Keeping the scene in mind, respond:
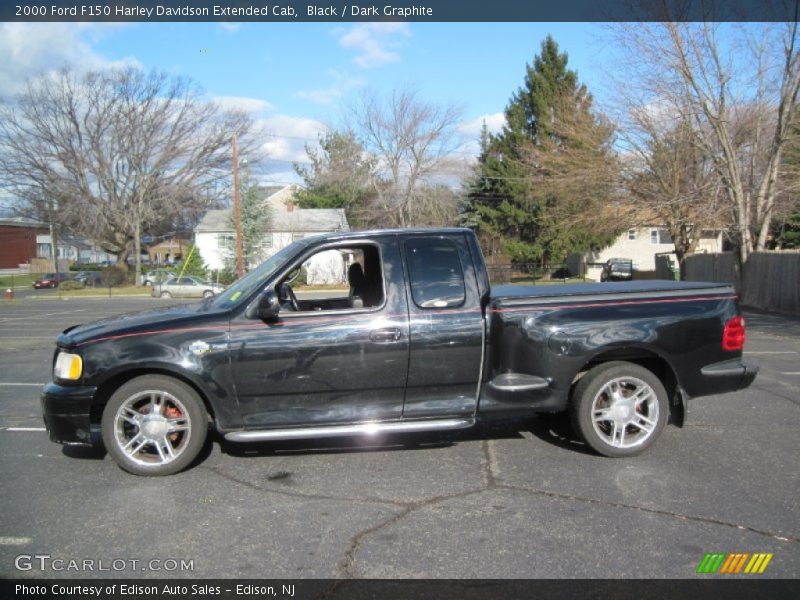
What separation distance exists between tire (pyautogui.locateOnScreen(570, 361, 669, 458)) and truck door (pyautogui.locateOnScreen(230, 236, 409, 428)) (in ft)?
4.95

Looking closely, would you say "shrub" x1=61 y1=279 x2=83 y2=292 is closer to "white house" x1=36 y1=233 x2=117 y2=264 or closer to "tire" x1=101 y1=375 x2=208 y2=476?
"white house" x1=36 y1=233 x2=117 y2=264

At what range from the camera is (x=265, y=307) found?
4.90 metres

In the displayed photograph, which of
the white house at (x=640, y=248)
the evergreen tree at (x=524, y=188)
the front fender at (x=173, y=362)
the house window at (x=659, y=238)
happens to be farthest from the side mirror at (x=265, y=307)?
the house window at (x=659, y=238)

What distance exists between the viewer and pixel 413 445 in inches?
224

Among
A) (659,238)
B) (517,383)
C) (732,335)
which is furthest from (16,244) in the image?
(732,335)

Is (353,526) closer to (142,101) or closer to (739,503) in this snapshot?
(739,503)

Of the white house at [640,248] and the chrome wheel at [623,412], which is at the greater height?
the white house at [640,248]

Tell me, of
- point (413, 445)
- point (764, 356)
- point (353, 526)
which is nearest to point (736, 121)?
point (764, 356)

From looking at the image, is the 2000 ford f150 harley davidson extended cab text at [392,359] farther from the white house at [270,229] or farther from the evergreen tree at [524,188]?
the white house at [270,229]

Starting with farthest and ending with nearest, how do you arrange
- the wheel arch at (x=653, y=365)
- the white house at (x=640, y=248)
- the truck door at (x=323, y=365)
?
the white house at (x=640, y=248) → the wheel arch at (x=653, y=365) → the truck door at (x=323, y=365)

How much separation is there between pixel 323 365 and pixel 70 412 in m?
1.93

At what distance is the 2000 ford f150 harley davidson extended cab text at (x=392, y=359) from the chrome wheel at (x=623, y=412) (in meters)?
0.01

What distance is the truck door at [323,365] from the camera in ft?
16.2

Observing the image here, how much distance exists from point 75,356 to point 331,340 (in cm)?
192
